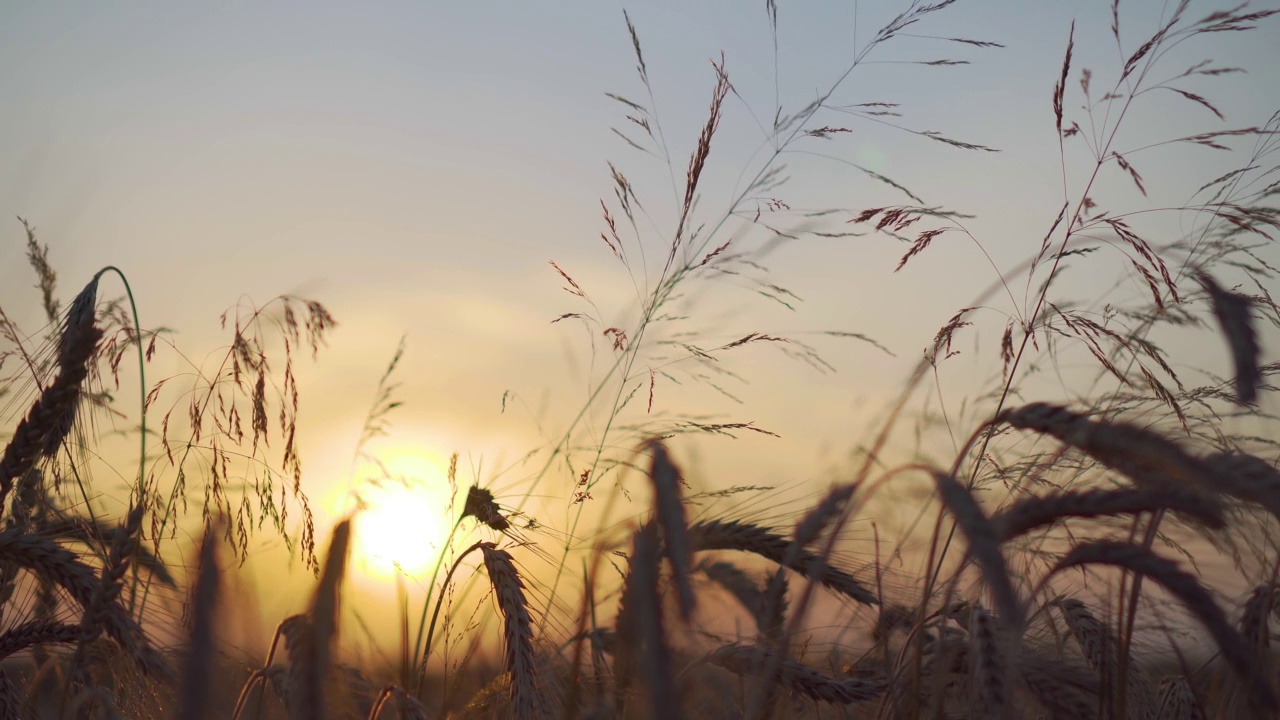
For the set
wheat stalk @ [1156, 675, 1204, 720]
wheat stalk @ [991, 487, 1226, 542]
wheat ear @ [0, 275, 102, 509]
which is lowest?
wheat stalk @ [1156, 675, 1204, 720]

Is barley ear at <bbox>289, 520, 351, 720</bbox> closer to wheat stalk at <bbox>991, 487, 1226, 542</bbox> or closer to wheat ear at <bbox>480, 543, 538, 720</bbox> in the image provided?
wheat ear at <bbox>480, 543, 538, 720</bbox>

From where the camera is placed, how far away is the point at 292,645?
147 centimetres

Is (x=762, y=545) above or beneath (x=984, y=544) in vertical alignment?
above

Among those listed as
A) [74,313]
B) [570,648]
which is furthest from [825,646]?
[74,313]

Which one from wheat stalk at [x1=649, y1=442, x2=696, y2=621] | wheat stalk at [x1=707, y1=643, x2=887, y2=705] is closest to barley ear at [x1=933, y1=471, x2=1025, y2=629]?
wheat stalk at [x1=649, y1=442, x2=696, y2=621]

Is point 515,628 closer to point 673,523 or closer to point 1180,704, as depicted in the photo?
point 673,523

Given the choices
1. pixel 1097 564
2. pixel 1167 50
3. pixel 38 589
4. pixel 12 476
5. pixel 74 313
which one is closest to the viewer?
pixel 1097 564

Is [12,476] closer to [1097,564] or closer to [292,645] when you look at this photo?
[292,645]

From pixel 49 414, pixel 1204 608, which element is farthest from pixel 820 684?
pixel 49 414

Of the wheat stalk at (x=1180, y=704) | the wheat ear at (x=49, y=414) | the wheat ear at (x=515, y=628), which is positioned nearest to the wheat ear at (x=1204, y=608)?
the wheat stalk at (x=1180, y=704)

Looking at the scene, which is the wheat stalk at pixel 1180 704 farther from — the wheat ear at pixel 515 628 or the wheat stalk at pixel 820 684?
the wheat ear at pixel 515 628

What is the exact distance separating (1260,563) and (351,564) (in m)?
1.77

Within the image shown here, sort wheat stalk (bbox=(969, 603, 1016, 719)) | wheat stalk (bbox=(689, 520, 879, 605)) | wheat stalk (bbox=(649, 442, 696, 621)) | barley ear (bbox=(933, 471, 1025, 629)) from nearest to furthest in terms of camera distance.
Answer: barley ear (bbox=(933, 471, 1025, 629)) < wheat stalk (bbox=(649, 442, 696, 621)) < wheat stalk (bbox=(969, 603, 1016, 719)) < wheat stalk (bbox=(689, 520, 879, 605))

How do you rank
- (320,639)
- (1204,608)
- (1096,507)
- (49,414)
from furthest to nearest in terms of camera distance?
(49,414), (1096,507), (1204,608), (320,639)
